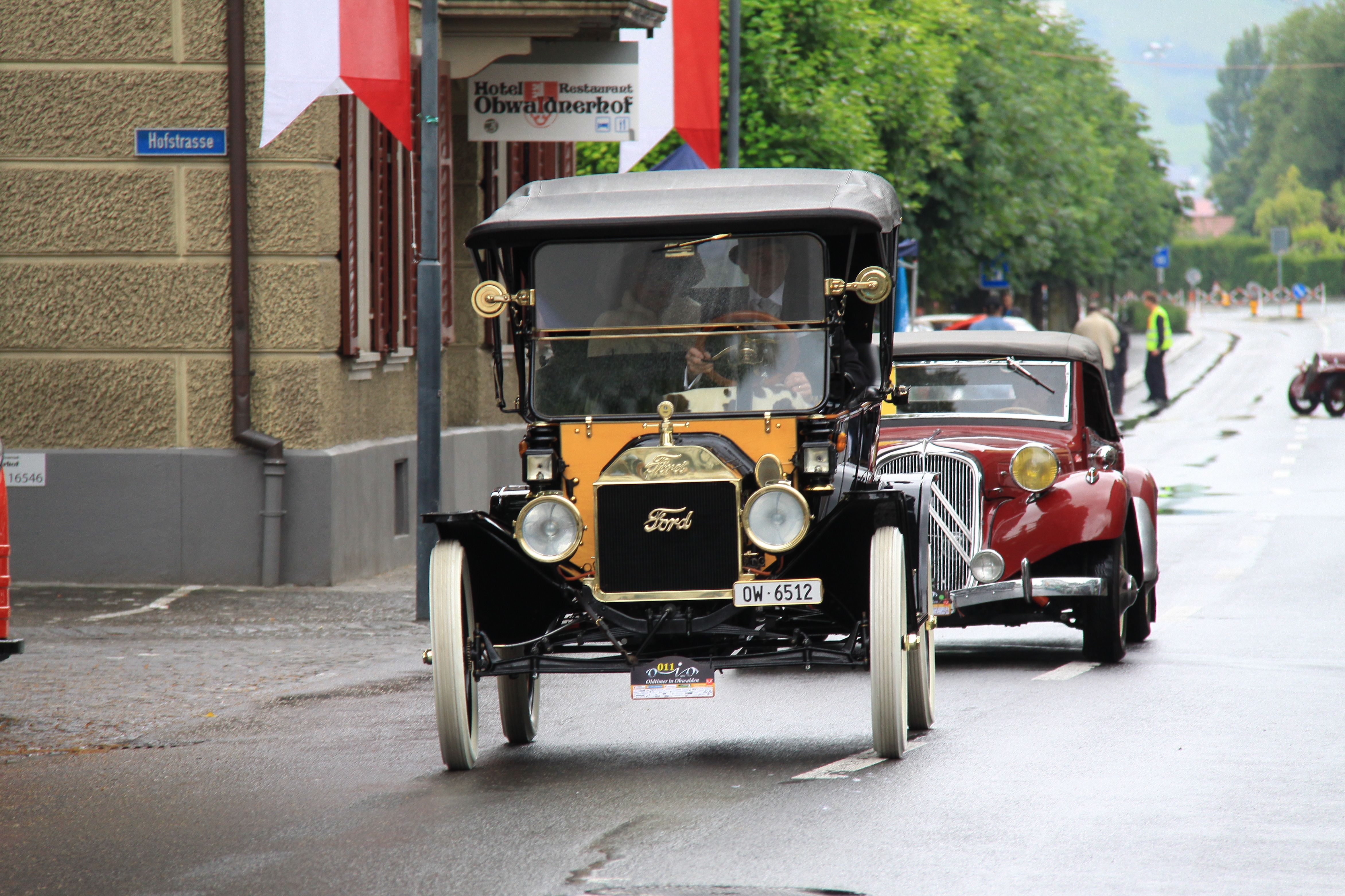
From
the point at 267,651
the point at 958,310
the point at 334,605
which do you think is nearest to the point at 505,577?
the point at 267,651

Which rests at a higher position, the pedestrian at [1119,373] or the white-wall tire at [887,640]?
the pedestrian at [1119,373]

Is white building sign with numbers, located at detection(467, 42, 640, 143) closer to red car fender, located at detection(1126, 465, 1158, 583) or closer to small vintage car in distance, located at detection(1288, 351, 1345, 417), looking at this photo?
red car fender, located at detection(1126, 465, 1158, 583)

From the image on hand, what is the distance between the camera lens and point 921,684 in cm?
832

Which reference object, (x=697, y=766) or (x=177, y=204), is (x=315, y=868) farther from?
(x=177, y=204)

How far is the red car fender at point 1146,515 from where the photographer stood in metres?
11.2

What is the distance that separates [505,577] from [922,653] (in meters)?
1.81

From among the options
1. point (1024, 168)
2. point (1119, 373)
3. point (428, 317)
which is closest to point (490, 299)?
point (428, 317)

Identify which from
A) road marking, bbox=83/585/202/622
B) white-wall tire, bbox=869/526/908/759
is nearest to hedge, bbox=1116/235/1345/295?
road marking, bbox=83/585/202/622

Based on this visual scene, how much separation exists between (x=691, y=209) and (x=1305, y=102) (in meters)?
134

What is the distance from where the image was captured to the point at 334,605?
13016 mm

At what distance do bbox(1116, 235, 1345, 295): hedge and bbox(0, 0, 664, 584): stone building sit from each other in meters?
113

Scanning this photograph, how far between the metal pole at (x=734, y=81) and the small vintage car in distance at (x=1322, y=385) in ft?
58.8

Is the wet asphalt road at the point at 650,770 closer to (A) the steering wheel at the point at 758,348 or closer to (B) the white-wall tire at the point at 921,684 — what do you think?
(B) the white-wall tire at the point at 921,684

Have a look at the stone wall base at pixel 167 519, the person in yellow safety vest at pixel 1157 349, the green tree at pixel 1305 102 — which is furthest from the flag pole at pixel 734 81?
the green tree at pixel 1305 102
